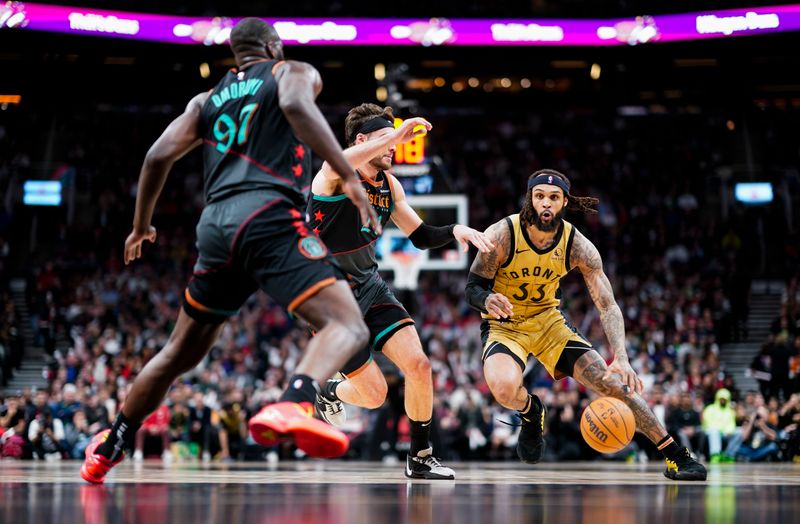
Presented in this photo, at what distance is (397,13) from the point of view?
2433 centimetres

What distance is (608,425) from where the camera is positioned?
272 inches

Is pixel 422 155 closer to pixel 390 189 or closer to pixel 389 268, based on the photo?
pixel 389 268

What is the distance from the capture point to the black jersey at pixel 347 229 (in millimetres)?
6980

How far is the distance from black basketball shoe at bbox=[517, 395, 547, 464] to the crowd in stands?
6195 millimetres

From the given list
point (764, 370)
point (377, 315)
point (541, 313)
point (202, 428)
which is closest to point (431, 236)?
point (377, 315)

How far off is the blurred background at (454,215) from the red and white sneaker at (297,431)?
33.9 feet

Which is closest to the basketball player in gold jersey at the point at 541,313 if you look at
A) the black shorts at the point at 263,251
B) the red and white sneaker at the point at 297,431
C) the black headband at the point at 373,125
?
the black headband at the point at 373,125

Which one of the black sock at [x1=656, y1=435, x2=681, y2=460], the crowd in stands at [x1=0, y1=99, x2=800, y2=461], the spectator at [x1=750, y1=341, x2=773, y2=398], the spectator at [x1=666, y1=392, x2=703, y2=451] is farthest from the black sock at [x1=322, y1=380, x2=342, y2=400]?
the spectator at [x1=750, y1=341, x2=773, y2=398]

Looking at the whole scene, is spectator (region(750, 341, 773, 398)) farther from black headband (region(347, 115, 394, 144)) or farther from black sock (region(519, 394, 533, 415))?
black headband (region(347, 115, 394, 144))

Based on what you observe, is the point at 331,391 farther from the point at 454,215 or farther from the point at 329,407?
the point at 454,215

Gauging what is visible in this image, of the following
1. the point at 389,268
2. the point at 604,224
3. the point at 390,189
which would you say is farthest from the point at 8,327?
the point at 390,189

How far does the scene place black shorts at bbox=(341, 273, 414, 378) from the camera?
688 cm

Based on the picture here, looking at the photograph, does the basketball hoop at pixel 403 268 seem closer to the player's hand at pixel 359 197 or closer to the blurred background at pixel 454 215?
the blurred background at pixel 454 215

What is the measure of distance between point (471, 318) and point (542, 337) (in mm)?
14905
